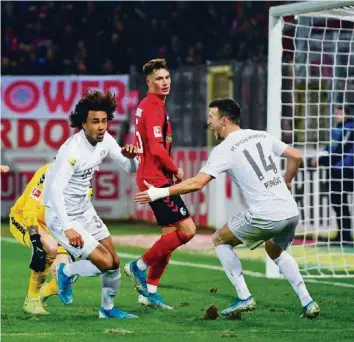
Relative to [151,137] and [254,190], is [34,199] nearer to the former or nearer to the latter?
[151,137]

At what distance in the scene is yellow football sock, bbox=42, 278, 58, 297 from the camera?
30.3ft

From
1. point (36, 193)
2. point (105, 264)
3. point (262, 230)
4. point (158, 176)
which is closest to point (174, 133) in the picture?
point (158, 176)

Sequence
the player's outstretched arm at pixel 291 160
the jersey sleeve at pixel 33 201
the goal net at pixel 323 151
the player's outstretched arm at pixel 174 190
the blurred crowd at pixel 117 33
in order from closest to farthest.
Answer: the player's outstretched arm at pixel 174 190, the player's outstretched arm at pixel 291 160, the jersey sleeve at pixel 33 201, the goal net at pixel 323 151, the blurred crowd at pixel 117 33

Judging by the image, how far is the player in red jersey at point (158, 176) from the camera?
986 centimetres

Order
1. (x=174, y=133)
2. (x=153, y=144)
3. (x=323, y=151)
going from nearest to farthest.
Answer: (x=153, y=144) < (x=323, y=151) < (x=174, y=133)

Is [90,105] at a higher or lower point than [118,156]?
higher

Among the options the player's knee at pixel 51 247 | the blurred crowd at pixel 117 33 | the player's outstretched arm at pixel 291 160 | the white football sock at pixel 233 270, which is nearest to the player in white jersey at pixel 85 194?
the player's knee at pixel 51 247

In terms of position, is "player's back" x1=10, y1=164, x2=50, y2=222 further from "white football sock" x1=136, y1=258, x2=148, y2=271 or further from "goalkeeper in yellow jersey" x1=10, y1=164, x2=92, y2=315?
"white football sock" x1=136, y1=258, x2=148, y2=271

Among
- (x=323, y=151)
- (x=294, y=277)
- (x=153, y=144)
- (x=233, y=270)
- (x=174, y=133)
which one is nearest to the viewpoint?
(x=294, y=277)

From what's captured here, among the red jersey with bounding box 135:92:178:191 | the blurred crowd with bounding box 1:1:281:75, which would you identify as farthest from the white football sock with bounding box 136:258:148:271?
the blurred crowd with bounding box 1:1:281:75

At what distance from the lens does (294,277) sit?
28.7ft

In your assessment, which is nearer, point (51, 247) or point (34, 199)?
point (51, 247)

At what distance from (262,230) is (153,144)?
1.53 meters

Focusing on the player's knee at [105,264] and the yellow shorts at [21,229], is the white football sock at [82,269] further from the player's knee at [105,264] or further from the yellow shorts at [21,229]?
the yellow shorts at [21,229]
